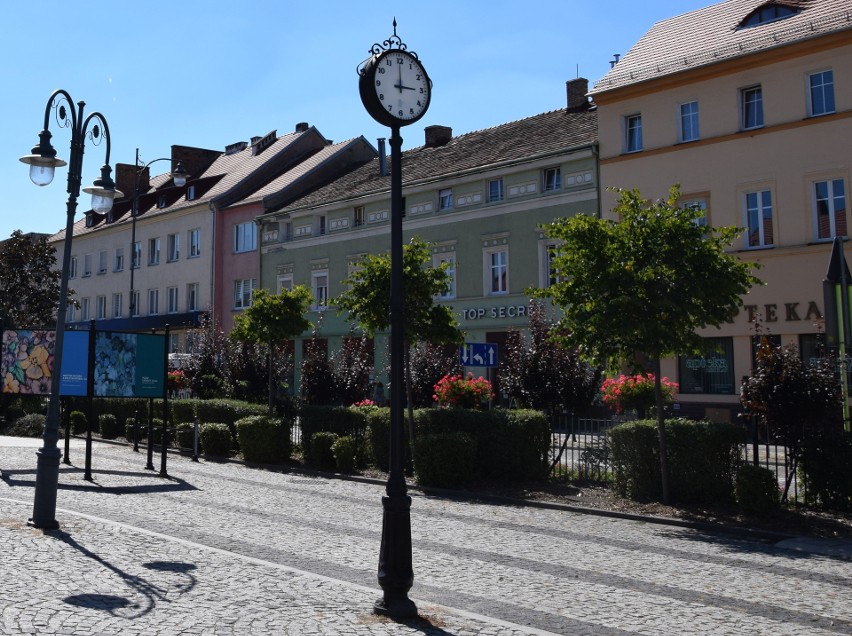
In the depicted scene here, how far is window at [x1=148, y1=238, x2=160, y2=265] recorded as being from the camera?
52000 mm

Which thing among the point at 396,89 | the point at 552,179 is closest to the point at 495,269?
the point at 552,179

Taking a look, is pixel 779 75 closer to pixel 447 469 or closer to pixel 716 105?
pixel 716 105

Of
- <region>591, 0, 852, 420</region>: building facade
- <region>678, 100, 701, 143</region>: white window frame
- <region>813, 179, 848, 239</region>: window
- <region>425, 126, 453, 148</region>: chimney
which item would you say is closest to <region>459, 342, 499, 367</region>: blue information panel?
<region>591, 0, 852, 420</region>: building facade

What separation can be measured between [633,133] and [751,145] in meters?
4.23

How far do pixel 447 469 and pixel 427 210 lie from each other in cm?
2222

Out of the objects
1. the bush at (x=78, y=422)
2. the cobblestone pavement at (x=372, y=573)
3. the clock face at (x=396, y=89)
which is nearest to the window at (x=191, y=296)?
the bush at (x=78, y=422)

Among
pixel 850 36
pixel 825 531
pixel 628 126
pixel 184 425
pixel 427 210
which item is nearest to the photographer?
pixel 825 531

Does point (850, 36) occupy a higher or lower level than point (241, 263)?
higher

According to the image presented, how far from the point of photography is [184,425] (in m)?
22.2

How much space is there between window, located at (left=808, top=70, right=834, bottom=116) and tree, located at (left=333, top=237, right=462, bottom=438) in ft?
47.1

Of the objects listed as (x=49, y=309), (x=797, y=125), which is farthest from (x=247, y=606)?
(x=49, y=309)

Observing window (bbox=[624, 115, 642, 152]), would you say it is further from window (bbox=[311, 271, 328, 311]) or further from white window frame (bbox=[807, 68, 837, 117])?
window (bbox=[311, 271, 328, 311])

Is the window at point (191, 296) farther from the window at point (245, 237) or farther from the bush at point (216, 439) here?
the bush at point (216, 439)

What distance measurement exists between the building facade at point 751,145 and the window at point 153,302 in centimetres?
3034
